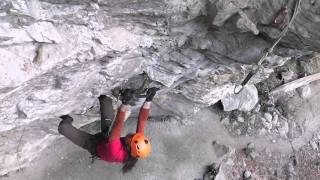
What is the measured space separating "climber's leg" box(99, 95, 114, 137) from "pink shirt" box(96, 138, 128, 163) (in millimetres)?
266

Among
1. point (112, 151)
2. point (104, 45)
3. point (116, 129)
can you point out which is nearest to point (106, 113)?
point (116, 129)

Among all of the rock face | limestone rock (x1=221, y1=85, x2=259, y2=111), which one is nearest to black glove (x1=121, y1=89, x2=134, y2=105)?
the rock face

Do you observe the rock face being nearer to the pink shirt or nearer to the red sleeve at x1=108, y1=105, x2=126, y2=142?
the red sleeve at x1=108, y1=105, x2=126, y2=142

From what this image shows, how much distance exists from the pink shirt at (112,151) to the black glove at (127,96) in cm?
75

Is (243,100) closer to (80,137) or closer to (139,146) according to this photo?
(139,146)

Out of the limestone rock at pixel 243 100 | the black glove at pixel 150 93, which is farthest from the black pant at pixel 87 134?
the limestone rock at pixel 243 100

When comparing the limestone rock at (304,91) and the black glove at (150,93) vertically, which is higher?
the black glove at (150,93)

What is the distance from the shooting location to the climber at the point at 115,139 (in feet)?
23.3

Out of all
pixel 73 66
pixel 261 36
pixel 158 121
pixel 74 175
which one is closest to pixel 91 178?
pixel 74 175

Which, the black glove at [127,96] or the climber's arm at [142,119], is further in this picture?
the climber's arm at [142,119]

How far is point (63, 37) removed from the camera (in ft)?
20.4

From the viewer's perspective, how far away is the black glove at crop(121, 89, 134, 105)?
7.52 meters

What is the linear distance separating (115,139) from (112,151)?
0.71 feet

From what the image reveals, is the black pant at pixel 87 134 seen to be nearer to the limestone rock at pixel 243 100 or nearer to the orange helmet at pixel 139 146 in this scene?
the orange helmet at pixel 139 146
